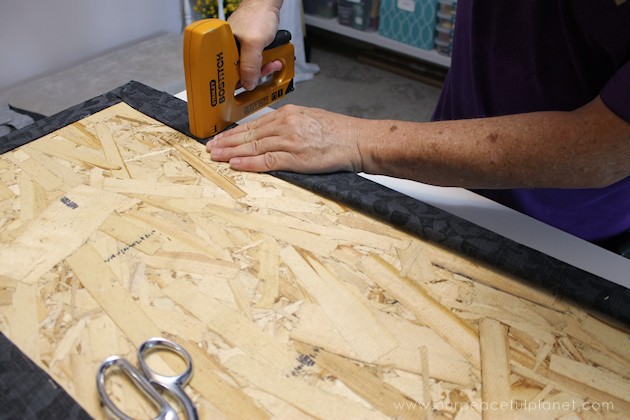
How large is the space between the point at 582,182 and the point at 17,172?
83cm

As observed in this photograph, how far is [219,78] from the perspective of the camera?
0.91m

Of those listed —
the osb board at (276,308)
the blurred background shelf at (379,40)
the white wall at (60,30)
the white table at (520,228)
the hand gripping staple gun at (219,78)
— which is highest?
the hand gripping staple gun at (219,78)

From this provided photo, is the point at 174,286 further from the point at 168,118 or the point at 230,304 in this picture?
the point at 168,118

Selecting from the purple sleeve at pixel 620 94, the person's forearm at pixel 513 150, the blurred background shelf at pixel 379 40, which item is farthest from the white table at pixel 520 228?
the blurred background shelf at pixel 379 40

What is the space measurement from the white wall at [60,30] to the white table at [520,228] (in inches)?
50.1

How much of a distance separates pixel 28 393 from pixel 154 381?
0.13 m

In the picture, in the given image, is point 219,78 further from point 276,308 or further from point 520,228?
point 520,228

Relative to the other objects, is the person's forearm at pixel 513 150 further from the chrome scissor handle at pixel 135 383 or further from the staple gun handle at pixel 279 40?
the chrome scissor handle at pixel 135 383

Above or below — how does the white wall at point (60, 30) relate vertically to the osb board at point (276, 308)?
below

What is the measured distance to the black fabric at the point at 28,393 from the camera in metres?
0.54

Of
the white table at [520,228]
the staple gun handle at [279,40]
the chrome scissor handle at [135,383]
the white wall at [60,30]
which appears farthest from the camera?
the white wall at [60,30]

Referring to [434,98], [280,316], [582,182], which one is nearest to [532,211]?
[582,182]

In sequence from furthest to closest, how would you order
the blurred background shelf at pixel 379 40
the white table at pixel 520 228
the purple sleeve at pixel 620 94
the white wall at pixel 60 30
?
the blurred background shelf at pixel 379 40, the white wall at pixel 60 30, the white table at pixel 520 228, the purple sleeve at pixel 620 94

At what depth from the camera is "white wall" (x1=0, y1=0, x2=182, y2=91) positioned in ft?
5.27
